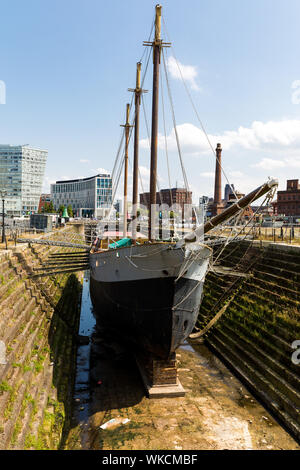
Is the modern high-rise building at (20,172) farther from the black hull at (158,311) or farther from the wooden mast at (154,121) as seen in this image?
the black hull at (158,311)

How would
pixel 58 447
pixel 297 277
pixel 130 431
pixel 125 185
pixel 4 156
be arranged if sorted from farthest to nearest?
pixel 4 156 → pixel 125 185 → pixel 297 277 → pixel 130 431 → pixel 58 447

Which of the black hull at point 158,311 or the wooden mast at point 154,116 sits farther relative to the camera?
the wooden mast at point 154,116

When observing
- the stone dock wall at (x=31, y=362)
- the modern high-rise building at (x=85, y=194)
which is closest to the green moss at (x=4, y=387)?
the stone dock wall at (x=31, y=362)

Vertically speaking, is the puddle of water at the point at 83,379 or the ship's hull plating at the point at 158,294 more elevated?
the ship's hull plating at the point at 158,294

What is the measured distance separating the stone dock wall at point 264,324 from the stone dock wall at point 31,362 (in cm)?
719

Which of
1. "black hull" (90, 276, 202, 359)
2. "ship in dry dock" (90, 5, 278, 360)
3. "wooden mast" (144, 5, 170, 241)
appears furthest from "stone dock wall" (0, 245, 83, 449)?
"wooden mast" (144, 5, 170, 241)

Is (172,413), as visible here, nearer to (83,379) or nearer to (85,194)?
(83,379)

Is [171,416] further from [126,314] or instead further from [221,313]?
[221,313]

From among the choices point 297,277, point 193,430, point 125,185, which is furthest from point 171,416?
point 125,185

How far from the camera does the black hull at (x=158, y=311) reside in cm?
1099

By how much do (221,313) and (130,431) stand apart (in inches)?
377

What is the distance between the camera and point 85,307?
87.5 feet

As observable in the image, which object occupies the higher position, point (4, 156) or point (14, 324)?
point (4, 156)

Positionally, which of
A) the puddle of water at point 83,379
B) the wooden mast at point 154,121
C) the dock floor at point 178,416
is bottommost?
the puddle of water at point 83,379
